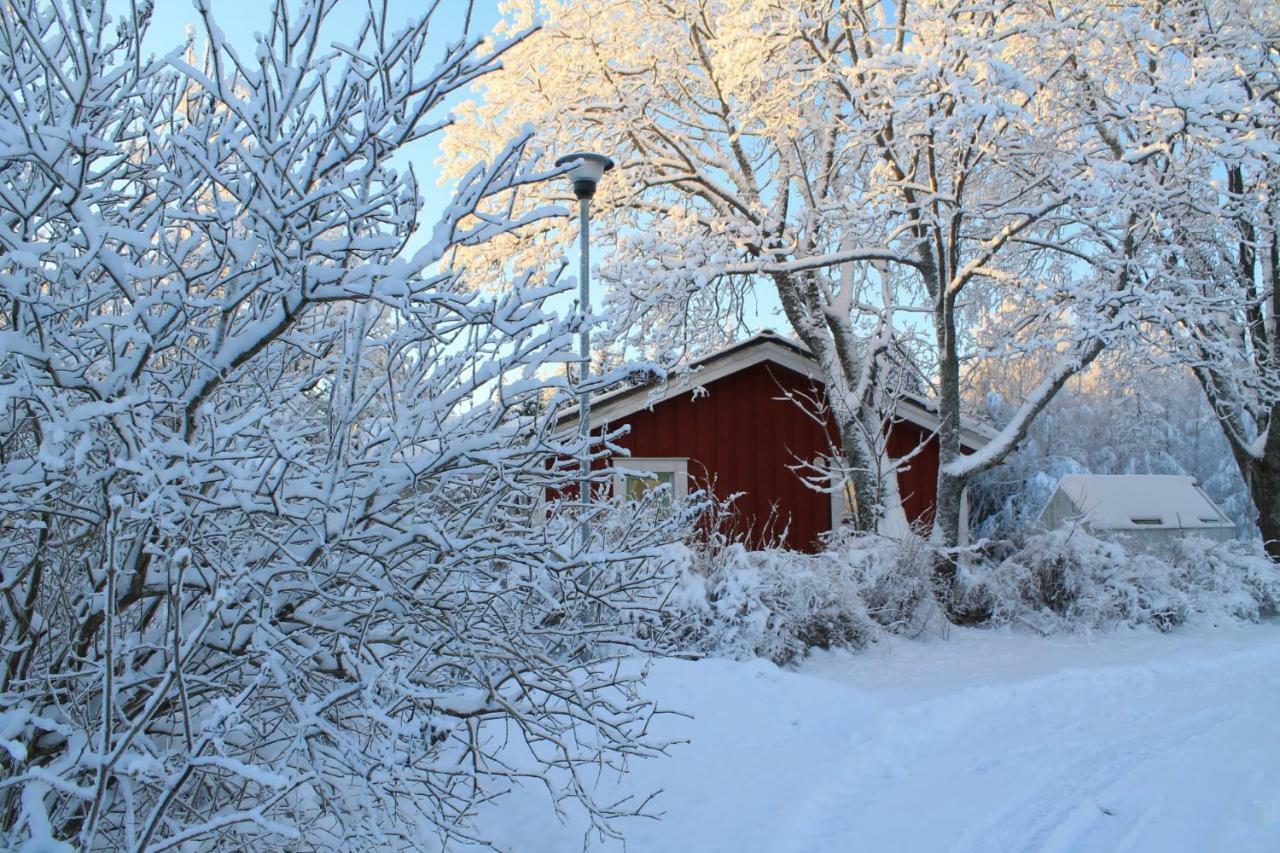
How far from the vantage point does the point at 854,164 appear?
13164 mm

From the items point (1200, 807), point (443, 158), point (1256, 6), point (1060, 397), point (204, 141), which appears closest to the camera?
point (204, 141)

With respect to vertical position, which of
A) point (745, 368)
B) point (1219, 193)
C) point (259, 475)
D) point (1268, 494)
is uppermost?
point (1219, 193)

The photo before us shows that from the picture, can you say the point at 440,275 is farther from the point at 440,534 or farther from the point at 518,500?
the point at 518,500

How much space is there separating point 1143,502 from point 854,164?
6921 millimetres

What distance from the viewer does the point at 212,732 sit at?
1903 millimetres

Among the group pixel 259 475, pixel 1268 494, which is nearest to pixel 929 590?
pixel 259 475

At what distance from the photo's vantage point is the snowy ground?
4.32m

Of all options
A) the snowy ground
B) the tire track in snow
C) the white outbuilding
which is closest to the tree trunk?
the white outbuilding

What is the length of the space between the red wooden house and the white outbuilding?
1.61 metres

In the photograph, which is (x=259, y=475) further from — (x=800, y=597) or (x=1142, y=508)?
(x=1142, y=508)

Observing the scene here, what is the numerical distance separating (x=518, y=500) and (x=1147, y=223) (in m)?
10.4

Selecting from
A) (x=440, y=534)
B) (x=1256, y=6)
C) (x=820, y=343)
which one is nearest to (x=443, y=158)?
(x=820, y=343)

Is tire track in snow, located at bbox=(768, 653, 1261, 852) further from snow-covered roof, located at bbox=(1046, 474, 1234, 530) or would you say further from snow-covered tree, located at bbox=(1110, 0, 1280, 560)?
snow-covered roof, located at bbox=(1046, 474, 1234, 530)

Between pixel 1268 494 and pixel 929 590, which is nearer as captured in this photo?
pixel 929 590
